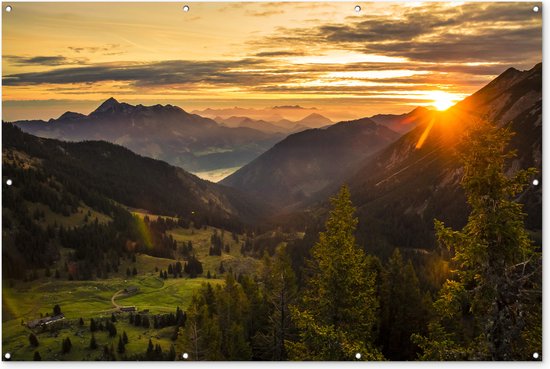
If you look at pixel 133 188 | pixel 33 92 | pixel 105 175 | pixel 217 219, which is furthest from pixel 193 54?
pixel 105 175

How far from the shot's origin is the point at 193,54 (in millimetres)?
19031

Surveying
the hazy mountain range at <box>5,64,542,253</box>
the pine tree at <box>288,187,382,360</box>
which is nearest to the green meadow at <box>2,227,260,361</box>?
the hazy mountain range at <box>5,64,542,253</box>

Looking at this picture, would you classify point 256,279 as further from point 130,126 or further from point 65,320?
point 130,126

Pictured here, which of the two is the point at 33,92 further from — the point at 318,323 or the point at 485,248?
the point at 485,248

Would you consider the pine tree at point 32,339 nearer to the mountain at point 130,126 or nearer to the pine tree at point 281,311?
the pine tree at point 281,311

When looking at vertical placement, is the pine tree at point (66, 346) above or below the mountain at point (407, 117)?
below

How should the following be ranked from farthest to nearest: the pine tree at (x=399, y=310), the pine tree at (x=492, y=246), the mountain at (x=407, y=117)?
1. the mountain at (x=407, y=117)
2. the pine tree at (x=399, y=310)
3. the pine tree at (x=492, y=246)

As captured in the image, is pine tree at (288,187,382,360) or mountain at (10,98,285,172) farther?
mountain at (10,98,285,172)

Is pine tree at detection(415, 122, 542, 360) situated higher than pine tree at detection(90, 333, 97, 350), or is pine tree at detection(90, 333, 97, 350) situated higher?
pine tree at detection(415, 122, 542, 360)

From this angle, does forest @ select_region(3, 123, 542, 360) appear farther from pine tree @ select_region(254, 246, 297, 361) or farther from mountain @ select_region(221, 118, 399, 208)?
mountain @ select_region(221, 118, 399, 208)

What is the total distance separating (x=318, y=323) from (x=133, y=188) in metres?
142

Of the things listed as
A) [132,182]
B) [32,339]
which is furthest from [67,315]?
[132,182]

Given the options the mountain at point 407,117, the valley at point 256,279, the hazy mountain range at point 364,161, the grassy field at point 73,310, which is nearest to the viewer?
the valley at point 256,279

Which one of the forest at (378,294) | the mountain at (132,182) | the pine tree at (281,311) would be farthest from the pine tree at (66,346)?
the mountain at (132,182)
